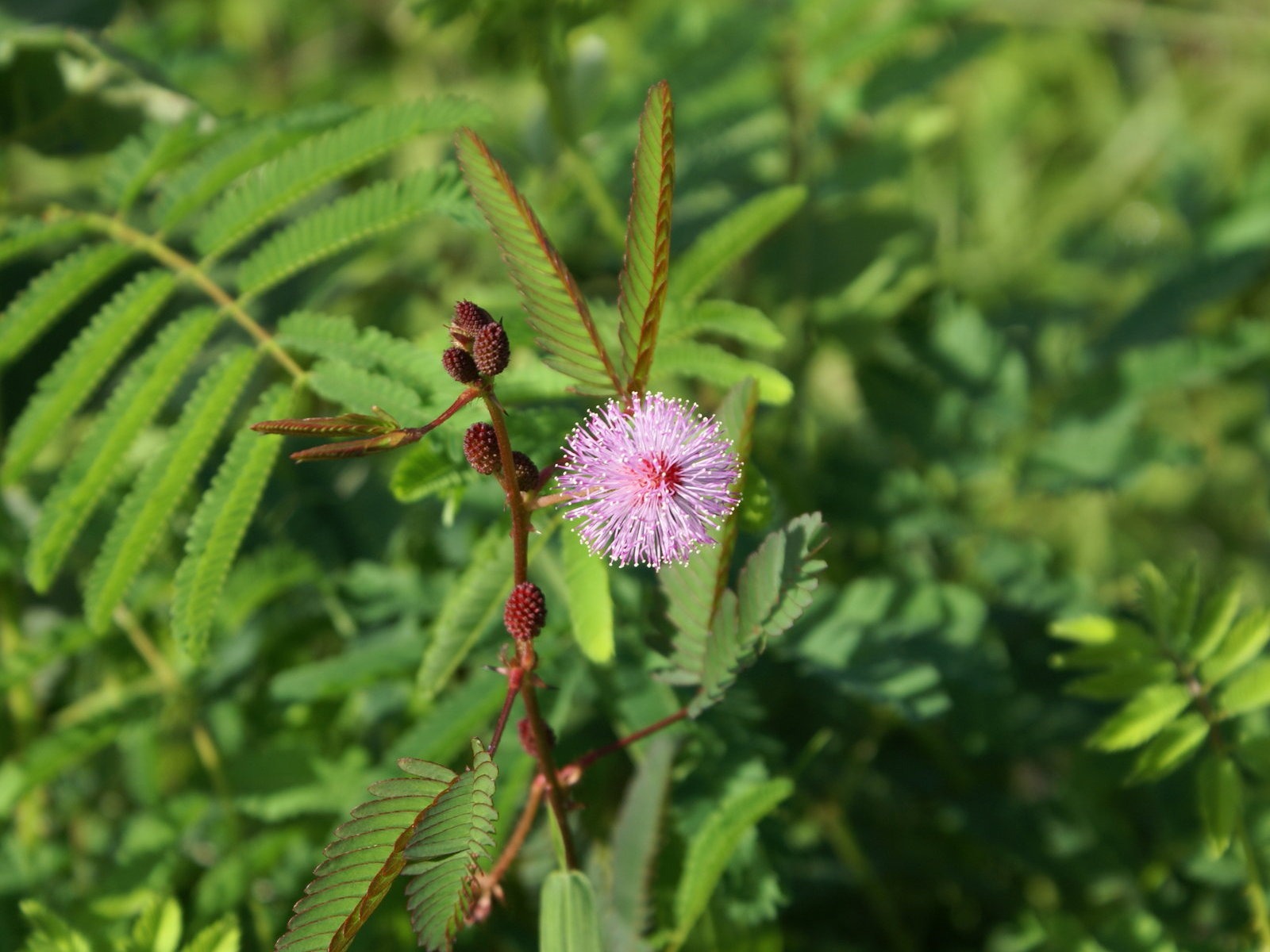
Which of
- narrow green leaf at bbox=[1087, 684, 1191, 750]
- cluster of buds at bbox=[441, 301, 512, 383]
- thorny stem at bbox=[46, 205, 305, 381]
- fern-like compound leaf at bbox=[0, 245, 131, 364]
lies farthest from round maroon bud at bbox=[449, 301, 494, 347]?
narrow green leaf at bbox=[1087, 684, 1191, 750]

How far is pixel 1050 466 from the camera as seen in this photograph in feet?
5.87

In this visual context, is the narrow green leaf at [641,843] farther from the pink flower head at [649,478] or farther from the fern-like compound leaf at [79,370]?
the fern-like compound leaf at [79,370]

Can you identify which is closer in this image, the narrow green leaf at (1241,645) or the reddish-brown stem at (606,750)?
the reddish-brown stem at (606,750)

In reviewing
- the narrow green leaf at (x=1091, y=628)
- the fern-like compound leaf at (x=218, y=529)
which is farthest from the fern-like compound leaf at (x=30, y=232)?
the narrow green leaf at (x=1091, y=628)

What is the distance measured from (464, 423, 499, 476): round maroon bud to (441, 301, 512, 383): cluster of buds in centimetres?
4

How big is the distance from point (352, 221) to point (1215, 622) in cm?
111

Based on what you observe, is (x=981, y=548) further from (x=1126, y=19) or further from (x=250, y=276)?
(x=1126, y=19)

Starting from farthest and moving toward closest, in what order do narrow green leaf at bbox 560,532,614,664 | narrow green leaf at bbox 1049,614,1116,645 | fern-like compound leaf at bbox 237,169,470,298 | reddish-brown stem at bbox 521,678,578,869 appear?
1. narrow green leaf at bbox 1049,614,1116,645
2. fern-like compound leaf at bbox 237,169,470,298
3. narrow green leaf at bbox 560,532,614,664
4. reddish-brown stem at bbox 521,678,578,869

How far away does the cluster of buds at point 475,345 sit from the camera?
2.75 feet

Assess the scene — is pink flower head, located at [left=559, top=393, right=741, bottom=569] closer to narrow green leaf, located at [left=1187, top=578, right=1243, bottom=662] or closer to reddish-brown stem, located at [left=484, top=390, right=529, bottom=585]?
reddish-brown stem, located at [left=484, top=390, right=529, bottom=585]

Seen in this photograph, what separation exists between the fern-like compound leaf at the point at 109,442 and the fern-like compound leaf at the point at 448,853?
26.9 inches

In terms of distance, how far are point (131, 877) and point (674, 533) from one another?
962 mm

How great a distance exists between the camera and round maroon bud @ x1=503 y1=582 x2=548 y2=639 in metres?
0.89

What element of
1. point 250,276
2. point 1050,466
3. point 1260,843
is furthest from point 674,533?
point 1050,466
